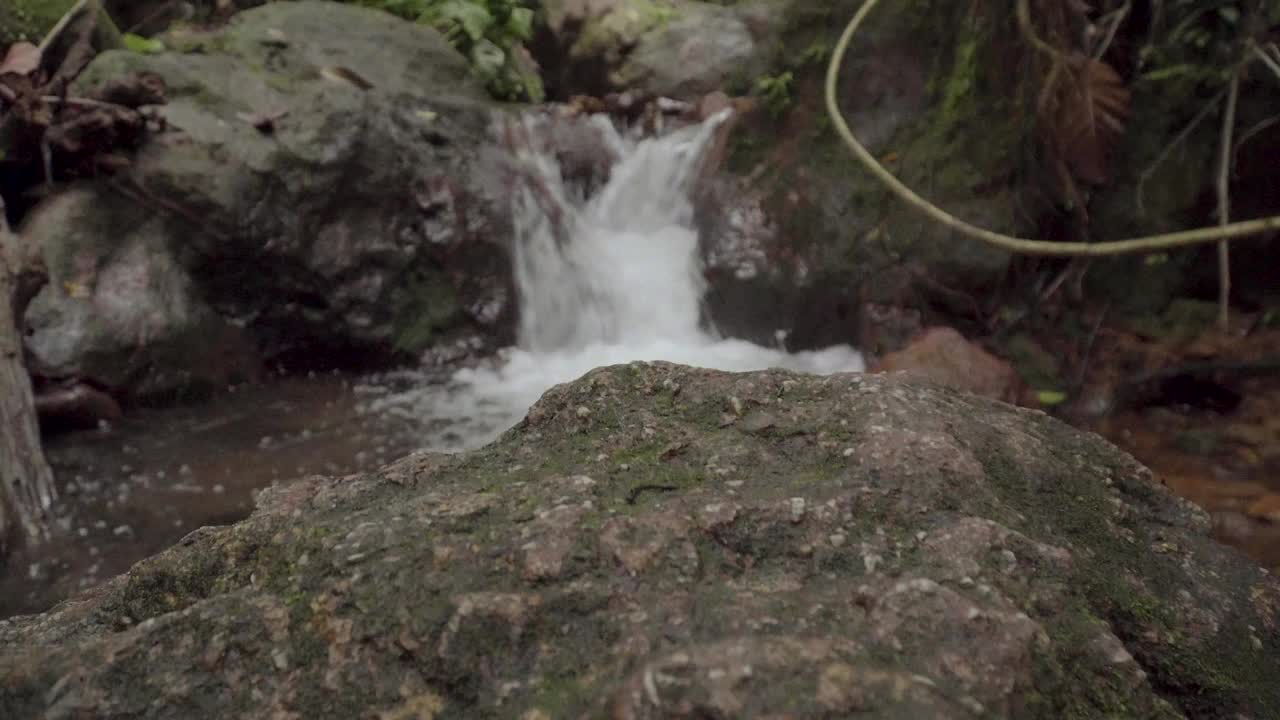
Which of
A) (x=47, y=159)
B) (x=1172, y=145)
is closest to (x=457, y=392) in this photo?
(x=47, y=159)

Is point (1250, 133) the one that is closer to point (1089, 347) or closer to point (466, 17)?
point (1089, 347)

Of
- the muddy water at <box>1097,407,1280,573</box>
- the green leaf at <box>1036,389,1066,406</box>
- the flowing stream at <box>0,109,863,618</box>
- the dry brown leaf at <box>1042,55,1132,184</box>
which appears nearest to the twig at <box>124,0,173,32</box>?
the flowing stream at <box>0,109,863,618</box>

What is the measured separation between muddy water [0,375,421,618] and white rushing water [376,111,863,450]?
55cm

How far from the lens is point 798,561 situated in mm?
1123

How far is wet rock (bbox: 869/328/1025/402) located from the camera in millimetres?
4887

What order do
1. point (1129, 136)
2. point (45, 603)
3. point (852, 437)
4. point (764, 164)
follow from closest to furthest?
point (852, 437) < point (45, 603) < point (1129, 136) < point (764, 164)

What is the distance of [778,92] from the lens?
6.50 metres

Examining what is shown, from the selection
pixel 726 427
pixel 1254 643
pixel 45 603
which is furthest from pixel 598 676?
pixel 45 603

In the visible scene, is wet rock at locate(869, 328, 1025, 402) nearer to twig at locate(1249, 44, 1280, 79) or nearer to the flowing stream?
the flowing stream

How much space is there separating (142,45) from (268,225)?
5.78 feet

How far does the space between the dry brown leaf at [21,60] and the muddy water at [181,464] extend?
1.99 meters

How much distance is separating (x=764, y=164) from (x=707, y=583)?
5632mm

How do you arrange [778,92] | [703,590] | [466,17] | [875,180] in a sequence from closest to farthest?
[703,590], [875,180], [778,92], [466,17]

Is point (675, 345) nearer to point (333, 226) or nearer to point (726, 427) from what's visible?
point (333, 226)
